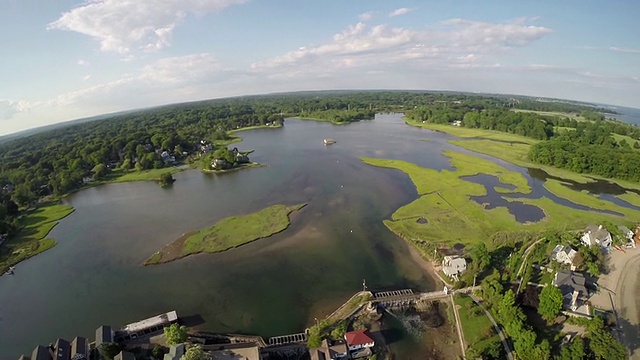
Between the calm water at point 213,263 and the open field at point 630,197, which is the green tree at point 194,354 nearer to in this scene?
the calm water at point 213,263

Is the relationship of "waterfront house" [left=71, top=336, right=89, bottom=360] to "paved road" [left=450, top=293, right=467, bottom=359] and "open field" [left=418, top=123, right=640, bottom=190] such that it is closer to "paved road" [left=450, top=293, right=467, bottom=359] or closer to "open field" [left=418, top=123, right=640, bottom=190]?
"paved road" [left=450, top=293, right=467, bottom=359]

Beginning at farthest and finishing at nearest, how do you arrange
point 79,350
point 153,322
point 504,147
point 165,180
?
point 504,147 < point 165,180 < point 153,322 < point 79,350

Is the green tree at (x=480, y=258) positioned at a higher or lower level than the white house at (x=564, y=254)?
higher

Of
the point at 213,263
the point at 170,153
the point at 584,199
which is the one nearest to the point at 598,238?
the point at 584,199

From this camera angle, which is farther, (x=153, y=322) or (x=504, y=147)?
(x=504, y=147)

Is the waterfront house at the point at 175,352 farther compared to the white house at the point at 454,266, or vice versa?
the white house at the point at 454,266

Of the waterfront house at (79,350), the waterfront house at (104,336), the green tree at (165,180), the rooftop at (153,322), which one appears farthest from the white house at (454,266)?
the green tree at (165,180)

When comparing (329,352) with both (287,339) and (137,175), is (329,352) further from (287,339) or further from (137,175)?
(137,175)

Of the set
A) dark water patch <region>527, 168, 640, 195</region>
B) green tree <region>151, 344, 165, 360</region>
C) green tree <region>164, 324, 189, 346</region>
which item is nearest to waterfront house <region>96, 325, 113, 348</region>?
green tree <region>151, 344, 165, 360</region>
